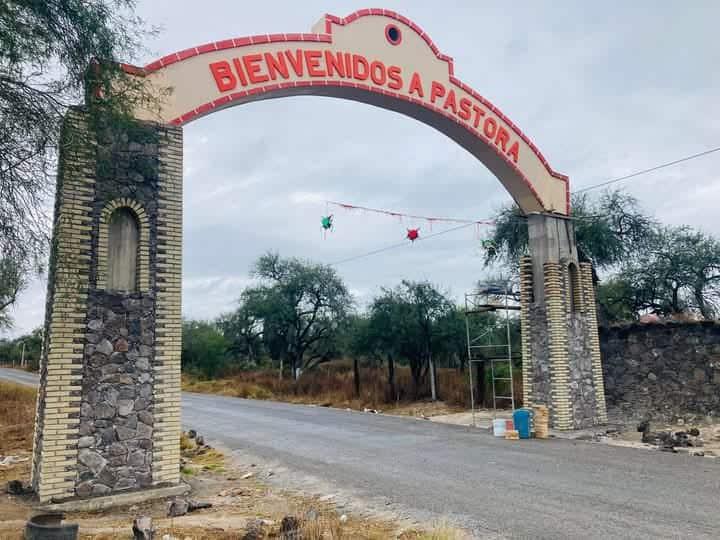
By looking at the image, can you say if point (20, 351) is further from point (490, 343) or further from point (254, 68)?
point (254, 68)

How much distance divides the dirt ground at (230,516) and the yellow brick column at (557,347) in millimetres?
7480

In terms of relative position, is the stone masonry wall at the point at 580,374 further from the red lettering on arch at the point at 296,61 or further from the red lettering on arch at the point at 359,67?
the red lettering on arch at the point at 296,61

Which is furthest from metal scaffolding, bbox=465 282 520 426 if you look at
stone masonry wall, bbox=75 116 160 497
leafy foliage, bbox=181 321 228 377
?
leafy foliage, bbox=181 321 228 377

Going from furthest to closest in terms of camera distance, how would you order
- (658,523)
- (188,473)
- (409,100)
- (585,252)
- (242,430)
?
(585,252) → (242,430) → (409,100) → (188,473) → (658,523)

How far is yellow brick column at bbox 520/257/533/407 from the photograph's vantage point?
1455 centimetres

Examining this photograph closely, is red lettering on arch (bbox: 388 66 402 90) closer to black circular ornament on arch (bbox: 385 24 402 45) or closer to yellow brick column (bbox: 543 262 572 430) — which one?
black circular ornament on arch (bbox: 385 24 402 45)

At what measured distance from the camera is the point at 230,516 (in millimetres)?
6820

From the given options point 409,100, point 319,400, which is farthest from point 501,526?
point 319,400

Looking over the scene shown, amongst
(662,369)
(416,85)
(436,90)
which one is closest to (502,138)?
(436,90)

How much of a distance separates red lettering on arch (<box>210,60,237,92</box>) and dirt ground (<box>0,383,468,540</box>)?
253 inches

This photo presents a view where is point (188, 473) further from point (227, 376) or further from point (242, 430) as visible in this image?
point (227, 376)

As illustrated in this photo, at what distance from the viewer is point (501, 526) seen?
6.17m

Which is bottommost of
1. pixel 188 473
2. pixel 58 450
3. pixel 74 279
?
pixel 188 473

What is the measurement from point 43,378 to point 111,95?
3.95 metres
